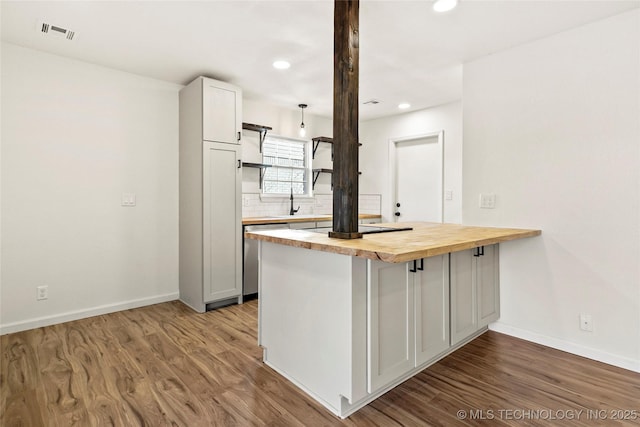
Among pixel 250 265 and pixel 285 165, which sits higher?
pixel 285 165

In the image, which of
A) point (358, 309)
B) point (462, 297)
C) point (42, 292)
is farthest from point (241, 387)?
point (42, 292)

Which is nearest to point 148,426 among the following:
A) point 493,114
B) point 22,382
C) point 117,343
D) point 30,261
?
point 22,382

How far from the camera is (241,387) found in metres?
1.95

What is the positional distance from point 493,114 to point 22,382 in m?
3.85

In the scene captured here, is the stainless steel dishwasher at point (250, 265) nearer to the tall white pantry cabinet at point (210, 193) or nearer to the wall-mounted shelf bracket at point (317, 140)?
the tall white pantry cabinet at point (210, 193)

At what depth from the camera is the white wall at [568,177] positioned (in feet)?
7.34

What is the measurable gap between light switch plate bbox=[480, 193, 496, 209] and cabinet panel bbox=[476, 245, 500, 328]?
35 centimetres

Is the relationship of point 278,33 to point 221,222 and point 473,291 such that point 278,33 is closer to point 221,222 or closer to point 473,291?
point 221,222

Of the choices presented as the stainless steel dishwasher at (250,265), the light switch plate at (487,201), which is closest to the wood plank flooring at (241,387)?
the stainless steel dishwasher at (250,265)

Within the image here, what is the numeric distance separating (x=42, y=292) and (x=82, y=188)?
955mm

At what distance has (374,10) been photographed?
223cm

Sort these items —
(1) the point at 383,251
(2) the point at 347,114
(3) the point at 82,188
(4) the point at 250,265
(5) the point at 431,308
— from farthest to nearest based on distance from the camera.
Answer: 1. (4) the point at 250,265
2. (3) the point at 82,188
3. (5) the point at 431,308
4. (2) the point at 347,114
5. (1) the point at 383,251

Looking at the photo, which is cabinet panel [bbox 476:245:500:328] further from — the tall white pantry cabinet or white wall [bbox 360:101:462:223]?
the tall white pantry cabinet

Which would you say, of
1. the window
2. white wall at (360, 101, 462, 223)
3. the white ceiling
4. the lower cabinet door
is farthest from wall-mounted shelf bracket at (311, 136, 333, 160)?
the lower cabinet door
